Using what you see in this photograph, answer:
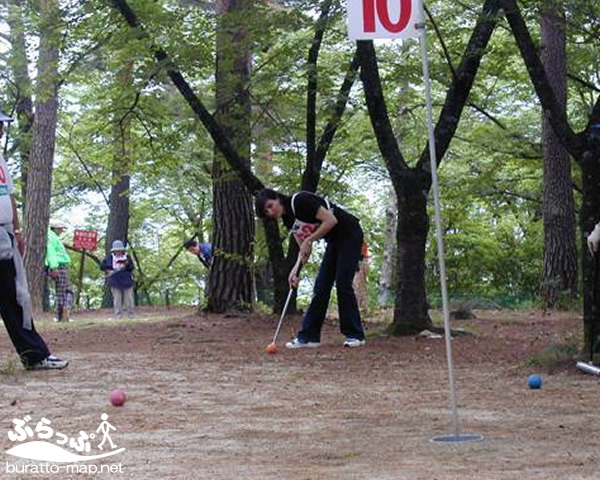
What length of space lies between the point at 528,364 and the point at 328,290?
2.24 meters

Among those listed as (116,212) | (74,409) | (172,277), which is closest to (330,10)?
(74,409)

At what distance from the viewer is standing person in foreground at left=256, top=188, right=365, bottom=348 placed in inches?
371

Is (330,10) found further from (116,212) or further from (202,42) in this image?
(116,212)

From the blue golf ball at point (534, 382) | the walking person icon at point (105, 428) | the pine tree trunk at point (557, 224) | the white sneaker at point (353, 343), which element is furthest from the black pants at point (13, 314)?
the pine tree trunk at point (557, 224)

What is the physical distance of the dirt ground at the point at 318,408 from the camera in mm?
4586

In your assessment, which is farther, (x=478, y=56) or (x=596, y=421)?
(x=478, y=56)

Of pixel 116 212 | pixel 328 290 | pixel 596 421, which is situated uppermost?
pixel 116 212

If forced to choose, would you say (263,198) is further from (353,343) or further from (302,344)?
(353,343)

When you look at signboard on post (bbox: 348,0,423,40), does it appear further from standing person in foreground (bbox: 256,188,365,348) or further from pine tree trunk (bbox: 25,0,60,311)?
pine tree trunk (bbox: 25,0,60,311)

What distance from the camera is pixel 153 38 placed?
11453 millimetres

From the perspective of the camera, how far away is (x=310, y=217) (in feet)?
31.3

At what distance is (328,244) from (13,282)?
309 centimetres

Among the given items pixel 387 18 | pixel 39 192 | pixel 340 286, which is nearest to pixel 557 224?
pixel 340 286

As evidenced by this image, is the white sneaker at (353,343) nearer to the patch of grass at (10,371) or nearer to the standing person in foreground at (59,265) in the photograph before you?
the patch of grass at (10,371)
